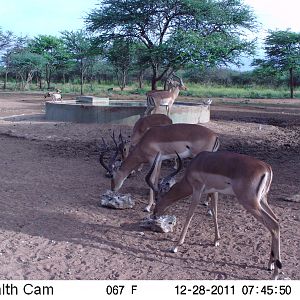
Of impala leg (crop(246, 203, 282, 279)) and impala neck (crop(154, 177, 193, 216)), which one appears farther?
impala neck (crop(154, 177, 193, 216))

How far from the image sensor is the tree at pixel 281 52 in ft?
124

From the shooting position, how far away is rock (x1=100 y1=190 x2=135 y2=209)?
6453 mm

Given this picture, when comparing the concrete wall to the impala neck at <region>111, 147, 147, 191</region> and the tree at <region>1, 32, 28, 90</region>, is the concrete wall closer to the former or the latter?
the impala neck at <region>111, 147, 147, 191</region>

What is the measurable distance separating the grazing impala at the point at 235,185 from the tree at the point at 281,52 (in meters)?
34.4

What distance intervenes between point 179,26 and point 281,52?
16361mm

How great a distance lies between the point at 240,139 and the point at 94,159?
446 centimetres

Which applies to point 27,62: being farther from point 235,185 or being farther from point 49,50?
point 235,185

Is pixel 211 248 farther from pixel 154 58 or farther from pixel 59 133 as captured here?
pixel 154 58

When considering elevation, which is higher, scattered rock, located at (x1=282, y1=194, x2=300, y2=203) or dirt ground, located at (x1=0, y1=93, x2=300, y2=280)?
scattered rock, located at (x1=282, y1=194, x2=300, y2=203)

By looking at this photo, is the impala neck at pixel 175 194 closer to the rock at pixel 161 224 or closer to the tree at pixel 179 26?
the rock at pixel 161 224

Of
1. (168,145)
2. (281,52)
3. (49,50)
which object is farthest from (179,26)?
(49,50)

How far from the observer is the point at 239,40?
84.2 feet

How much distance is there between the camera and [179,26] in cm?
2562

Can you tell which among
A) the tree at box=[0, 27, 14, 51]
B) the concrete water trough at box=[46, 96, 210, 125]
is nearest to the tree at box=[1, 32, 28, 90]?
the tree at box=[0, 27, 14, 51]
